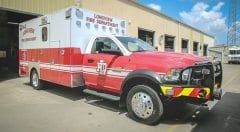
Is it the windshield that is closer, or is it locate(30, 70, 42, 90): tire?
the windshield

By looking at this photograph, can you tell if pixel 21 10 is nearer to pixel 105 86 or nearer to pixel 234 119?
pixel 105 86

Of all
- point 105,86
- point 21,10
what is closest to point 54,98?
point 105,86

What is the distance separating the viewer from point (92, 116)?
661 centimetres

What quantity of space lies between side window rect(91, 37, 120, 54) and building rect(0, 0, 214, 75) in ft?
23.4

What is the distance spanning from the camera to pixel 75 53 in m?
8.06

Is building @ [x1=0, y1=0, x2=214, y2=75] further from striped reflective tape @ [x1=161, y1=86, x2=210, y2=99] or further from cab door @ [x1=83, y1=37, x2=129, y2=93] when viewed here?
striped reflective tape @ [x1=161, y1=86, x2=210, y2=99]

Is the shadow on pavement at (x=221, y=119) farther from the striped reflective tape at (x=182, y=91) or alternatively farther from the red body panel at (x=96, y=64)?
the red body panel at (x=96, y=64)

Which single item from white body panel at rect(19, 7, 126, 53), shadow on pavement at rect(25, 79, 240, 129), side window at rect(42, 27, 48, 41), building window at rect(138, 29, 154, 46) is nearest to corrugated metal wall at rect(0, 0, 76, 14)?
white body panel at rect(19, 7, 126, 53)

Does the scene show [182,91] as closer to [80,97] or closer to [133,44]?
[133,44]

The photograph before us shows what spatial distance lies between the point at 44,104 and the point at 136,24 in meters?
14.1

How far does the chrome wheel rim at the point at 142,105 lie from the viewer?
588cm

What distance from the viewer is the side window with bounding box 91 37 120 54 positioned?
734 centimetres

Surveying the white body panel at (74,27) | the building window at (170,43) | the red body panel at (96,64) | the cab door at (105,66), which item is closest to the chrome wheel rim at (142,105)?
the red body panel at (96,64)

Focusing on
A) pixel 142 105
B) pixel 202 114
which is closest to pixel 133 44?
pixel 142 105
